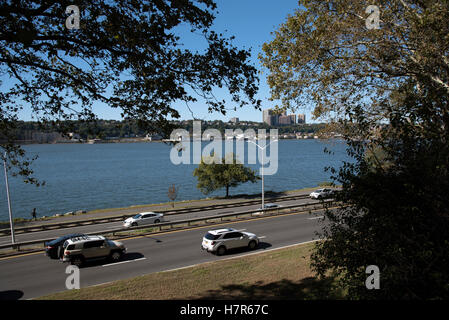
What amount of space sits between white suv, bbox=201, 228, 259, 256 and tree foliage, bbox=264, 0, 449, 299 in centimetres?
1047

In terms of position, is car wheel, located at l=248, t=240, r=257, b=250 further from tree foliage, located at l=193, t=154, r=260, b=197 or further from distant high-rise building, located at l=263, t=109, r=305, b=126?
tree foliage, located at l=193, t=154, r=260, b=197

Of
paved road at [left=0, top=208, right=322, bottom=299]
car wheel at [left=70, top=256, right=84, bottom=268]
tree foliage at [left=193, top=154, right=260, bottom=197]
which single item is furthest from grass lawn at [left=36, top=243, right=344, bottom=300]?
tree foliage at [left=193, top=154, right=260, bottom=197]

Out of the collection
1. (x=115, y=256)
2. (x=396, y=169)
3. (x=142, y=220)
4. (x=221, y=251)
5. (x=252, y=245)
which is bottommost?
(x=142, y=220)

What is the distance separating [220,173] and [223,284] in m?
37.9

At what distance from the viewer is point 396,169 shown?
215 inches

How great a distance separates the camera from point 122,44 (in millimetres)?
7375

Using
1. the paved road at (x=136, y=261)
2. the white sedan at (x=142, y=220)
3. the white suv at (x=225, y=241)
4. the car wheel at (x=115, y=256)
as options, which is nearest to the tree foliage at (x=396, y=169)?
the paved road at (x=136, y=261)

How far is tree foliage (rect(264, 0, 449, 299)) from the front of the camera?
4.45m

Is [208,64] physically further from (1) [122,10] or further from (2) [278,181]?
(2) [278,181]

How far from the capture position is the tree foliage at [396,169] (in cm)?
445

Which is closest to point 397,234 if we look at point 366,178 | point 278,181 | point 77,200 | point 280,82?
point 366,178

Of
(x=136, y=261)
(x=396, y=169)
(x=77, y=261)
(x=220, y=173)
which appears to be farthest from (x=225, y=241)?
(x=220, y=173)

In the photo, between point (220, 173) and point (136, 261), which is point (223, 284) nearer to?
point (136, 261)

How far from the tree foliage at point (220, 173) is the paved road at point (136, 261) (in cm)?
2494
